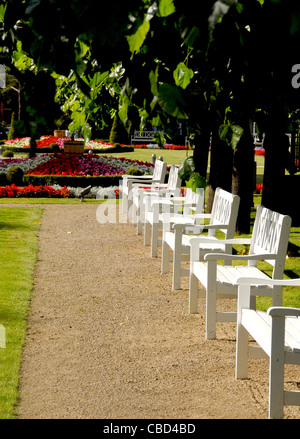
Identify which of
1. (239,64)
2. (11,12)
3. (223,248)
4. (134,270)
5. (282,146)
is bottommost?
(134,270)

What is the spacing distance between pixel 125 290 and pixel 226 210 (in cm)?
135

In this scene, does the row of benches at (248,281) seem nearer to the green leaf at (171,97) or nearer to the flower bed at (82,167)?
the green leaf at (171,97)

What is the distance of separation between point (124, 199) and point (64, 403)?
8.70 m

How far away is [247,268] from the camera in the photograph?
567 centimetres

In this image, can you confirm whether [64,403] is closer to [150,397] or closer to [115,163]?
[150,397]

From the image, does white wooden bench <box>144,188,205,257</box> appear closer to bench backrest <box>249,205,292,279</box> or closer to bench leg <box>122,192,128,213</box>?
bench backrest <box>249,205,292,279</box>

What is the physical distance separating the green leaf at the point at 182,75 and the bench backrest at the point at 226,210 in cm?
318

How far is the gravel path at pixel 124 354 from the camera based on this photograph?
12.8ft

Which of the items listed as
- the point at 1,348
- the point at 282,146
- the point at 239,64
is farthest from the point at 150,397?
the point at 282,146

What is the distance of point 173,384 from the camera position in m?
4.31

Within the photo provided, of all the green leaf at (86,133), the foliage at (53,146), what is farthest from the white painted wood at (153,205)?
the foliage at (53,146)

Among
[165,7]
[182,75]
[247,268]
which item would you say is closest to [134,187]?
[247,268]

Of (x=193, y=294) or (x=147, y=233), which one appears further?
(x=147, y=233)

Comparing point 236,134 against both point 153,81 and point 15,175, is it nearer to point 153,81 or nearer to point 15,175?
point 153,81
